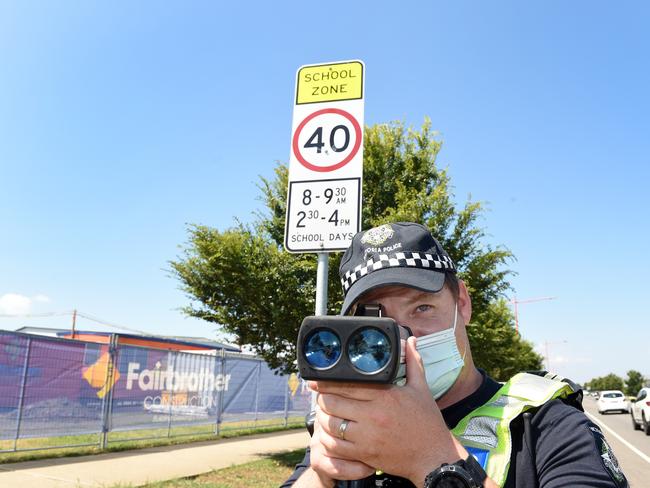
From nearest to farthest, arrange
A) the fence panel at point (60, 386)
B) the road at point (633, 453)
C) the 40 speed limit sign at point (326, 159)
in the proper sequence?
1. the 40 speed limit sign at point (326, 159)
2. the fence panel at point (60, 386)
3. the road at point (633, 453)

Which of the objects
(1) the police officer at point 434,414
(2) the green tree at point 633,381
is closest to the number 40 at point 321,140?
(1) the police officer at point 434,414

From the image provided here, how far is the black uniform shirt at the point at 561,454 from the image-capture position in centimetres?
116

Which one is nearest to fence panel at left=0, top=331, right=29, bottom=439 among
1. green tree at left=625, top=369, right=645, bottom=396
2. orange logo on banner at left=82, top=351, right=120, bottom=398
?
orange logo on banner at left=82, top=351, right=120, bottom=398

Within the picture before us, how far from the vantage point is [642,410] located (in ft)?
52.7

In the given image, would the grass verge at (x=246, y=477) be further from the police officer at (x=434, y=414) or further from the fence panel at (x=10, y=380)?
the police officer at (x=434, y=414)

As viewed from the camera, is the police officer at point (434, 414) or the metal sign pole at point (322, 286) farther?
the metal sign pole at point (322, 286)

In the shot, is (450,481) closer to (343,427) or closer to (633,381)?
(343,427)

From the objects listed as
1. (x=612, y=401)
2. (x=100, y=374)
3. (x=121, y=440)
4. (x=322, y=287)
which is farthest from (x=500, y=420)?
(x=612, y=401)

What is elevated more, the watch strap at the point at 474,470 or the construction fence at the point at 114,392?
the watch strap at the point at 474,470

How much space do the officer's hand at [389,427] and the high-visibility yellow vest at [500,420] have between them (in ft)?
0.64

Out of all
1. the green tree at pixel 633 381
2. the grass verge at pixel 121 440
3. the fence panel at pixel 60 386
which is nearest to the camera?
the grass verge at pixel 121 440

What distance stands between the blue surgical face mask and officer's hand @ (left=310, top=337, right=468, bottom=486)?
0.35 meters

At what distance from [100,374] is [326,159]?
25.3ft

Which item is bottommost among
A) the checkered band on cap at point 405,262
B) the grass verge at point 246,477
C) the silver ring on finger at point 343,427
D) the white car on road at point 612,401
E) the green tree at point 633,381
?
the green tree at point 633,381
